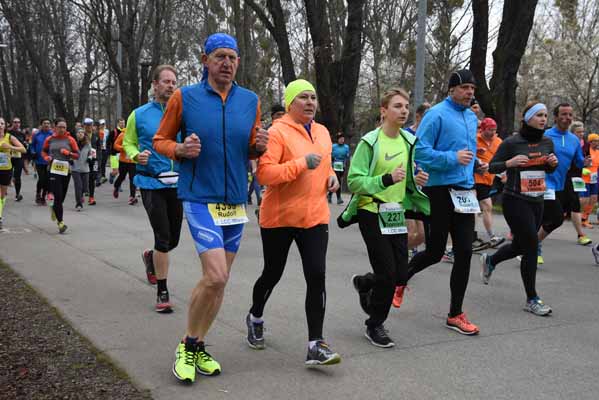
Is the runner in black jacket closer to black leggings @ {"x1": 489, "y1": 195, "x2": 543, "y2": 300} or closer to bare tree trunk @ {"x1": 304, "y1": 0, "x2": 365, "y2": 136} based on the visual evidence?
black leggings @ {"x1": 489, "y1": 195, "x2": 543, "y2": 300}

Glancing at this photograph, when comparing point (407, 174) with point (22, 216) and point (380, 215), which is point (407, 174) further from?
point (22, 216)

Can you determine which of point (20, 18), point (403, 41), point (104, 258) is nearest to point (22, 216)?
point (104, 258)

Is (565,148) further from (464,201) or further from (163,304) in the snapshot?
(163,304)

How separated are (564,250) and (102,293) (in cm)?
665

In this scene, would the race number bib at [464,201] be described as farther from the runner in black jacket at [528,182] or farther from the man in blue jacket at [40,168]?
the man in blue jacket at [40,168]

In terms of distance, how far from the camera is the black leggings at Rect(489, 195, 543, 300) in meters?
6.27

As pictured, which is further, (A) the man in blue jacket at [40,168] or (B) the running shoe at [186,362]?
(A) the man in blue jacket at [40,168]

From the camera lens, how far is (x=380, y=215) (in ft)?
16.9

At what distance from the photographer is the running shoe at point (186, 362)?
4.31 m

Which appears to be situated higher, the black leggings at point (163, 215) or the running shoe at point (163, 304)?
the black leggings at point (163, 215)


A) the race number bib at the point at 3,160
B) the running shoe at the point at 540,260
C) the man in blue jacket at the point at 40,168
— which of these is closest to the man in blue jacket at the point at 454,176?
the running shoe at the point at 540,260

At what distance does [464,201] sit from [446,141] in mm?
526

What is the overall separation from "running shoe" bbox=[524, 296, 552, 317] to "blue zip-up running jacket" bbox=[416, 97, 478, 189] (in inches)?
52.9

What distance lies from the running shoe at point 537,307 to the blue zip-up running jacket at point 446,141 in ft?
4.41
